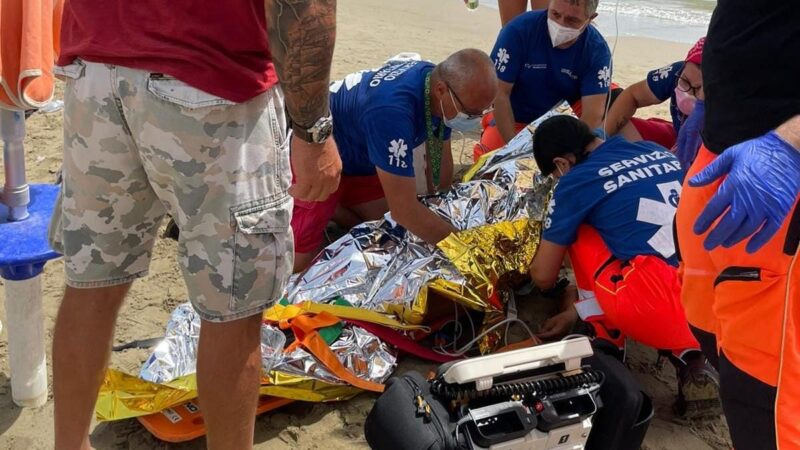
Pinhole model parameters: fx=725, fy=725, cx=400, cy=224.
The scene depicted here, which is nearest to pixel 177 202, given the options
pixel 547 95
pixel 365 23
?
pixel 547 95

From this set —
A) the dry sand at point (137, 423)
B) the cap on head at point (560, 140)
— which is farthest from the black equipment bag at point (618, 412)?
the cap on head at point (560, 140)

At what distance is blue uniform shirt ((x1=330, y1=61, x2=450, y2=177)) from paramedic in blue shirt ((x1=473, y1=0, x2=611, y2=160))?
913 mm

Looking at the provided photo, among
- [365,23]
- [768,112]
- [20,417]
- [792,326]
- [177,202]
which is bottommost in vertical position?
[365,23]

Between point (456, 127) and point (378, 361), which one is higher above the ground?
point (456, 127)

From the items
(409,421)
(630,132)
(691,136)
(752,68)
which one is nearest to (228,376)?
(409,421)

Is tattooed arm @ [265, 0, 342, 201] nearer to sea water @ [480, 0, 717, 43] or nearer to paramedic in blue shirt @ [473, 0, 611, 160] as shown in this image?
paramedic in blue shirt @ [473, 0, 611, 160]

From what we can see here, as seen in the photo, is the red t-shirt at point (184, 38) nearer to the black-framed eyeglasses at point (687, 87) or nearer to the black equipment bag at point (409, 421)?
the black equipment bag at point (409, 421)

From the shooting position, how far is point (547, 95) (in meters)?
3.95

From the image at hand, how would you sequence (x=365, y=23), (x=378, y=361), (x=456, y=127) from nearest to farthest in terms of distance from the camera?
(x=378, y=361) < (x=456, y=127) < (x=365, y=23)

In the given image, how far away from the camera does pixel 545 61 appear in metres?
3.84

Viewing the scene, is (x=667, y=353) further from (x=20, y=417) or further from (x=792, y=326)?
(x=20, y=417)

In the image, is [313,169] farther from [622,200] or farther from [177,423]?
[622,200]

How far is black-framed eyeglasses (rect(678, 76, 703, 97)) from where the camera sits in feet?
10.4

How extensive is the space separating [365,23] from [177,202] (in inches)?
278
